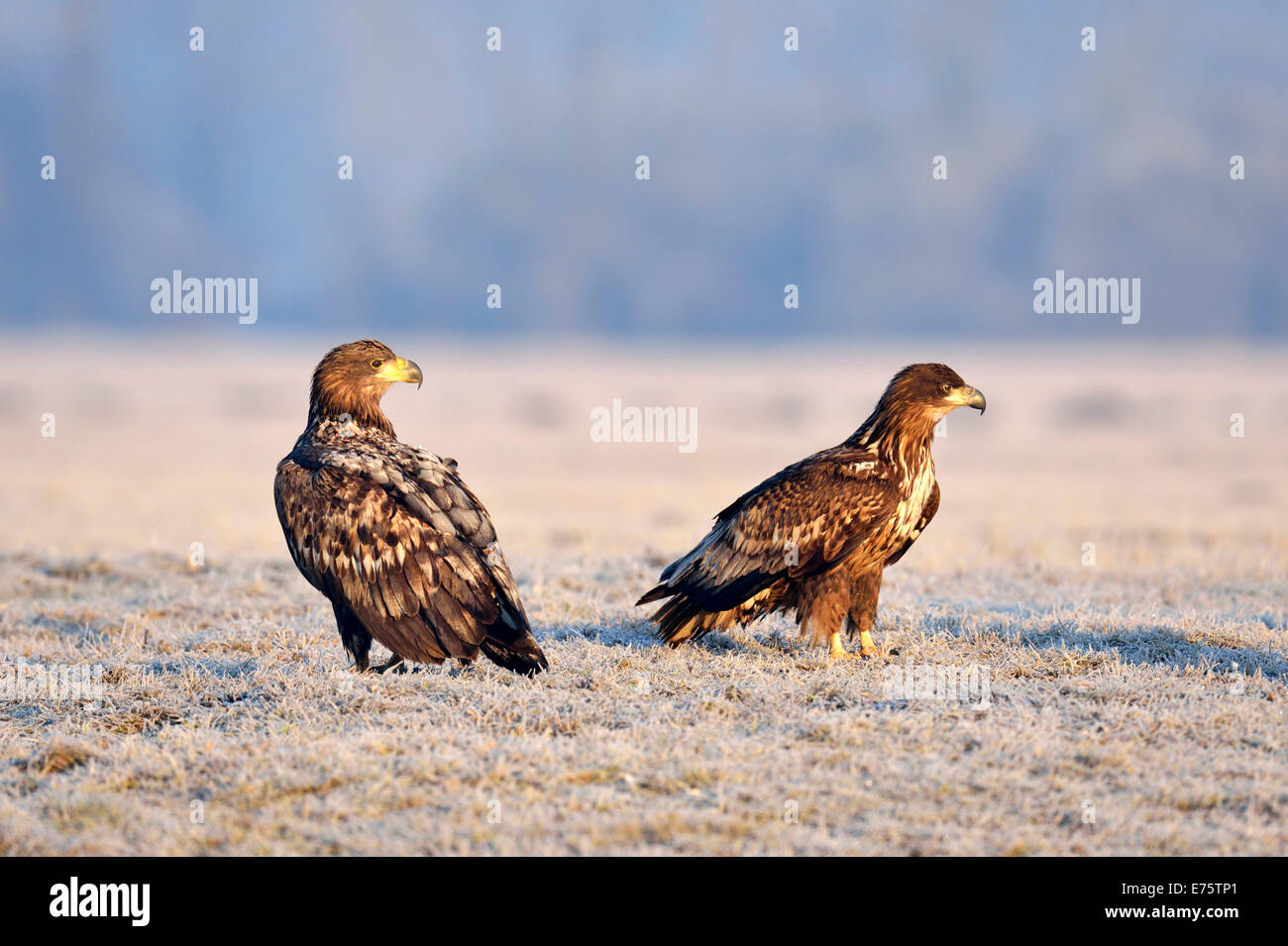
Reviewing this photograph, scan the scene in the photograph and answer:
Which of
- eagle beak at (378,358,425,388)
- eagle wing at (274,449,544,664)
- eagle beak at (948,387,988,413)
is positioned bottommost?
eagle wing at (274,449,544,664)

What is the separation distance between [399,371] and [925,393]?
380cm

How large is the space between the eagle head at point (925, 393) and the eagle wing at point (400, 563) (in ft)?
10.1

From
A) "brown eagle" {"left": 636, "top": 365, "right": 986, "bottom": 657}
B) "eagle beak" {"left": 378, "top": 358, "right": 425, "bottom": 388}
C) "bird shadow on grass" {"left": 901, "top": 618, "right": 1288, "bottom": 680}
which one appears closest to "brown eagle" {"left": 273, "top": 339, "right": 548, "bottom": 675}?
"eagle beak" {"left": 378, "top": 358, "right": 425, "bottom": 388}

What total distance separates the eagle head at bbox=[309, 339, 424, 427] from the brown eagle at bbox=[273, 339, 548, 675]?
60cm

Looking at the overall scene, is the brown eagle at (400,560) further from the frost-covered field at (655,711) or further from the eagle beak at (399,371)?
the eagle beak at (399,371)

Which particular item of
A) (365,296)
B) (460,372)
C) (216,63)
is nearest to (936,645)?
(460,372)

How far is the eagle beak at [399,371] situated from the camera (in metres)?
9.64

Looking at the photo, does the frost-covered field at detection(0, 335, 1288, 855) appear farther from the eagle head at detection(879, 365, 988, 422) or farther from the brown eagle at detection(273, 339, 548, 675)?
the eagle head at detection(879, 365, 988, 422)

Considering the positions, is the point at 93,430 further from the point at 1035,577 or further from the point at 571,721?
the point at 571,721

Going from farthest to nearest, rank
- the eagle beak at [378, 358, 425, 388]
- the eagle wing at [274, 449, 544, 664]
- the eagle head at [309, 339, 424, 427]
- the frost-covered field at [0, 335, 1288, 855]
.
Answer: the eagle beak at [378, 358, 425, 388] < the eagle head at [309, 339, 424, 427] < the eagle wing at [274, 449, 544, 664] < the frost-covered field at [0, 335, 1288, 855]

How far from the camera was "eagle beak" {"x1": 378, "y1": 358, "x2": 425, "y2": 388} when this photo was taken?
9641 mm

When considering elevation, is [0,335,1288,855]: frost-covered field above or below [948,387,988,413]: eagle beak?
below

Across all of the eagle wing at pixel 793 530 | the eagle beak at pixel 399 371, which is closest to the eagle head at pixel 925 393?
the eagle wing at pixel 793 530

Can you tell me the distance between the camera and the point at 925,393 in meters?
9.70
